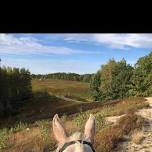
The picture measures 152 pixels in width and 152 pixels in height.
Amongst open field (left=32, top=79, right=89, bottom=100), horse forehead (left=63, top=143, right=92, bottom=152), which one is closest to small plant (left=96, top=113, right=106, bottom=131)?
horse forehead (left=63, top=143, right=92, bottom=152)

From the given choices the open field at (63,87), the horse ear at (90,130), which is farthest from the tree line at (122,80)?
the horse ear at (90,130)

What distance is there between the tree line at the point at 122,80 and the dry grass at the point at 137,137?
81.2 feet

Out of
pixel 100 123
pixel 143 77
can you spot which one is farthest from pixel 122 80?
pixel 100 123

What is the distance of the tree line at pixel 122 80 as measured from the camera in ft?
128

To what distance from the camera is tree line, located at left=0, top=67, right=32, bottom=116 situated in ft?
155

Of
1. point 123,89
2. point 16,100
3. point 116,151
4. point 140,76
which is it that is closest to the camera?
point 116,151

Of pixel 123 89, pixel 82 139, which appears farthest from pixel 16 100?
pixel 82 139

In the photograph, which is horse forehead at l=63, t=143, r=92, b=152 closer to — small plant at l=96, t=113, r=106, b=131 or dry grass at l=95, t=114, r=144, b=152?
dry grass at l=95, t=114, r=144, b=152

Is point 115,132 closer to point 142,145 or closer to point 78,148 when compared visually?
point 142,145

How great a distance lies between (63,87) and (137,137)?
6861cm
